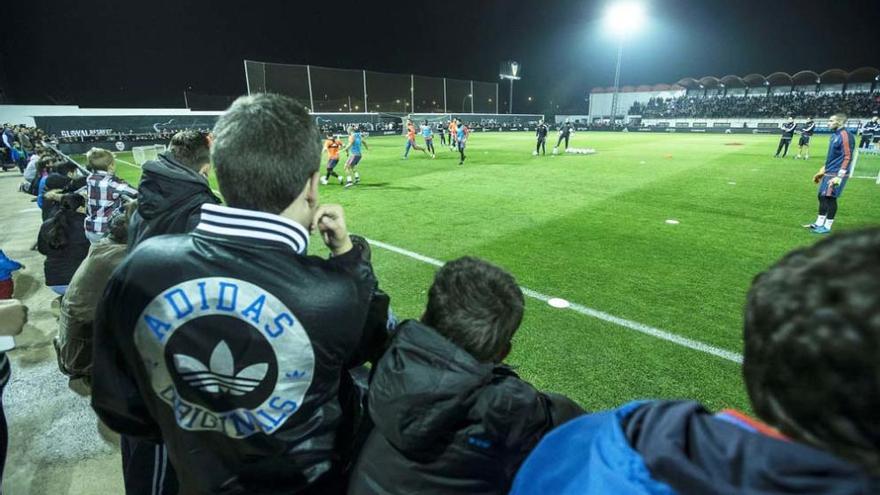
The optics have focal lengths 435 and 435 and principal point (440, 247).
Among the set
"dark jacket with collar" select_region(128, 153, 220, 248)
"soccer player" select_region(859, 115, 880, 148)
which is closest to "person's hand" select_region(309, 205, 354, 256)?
"dark jacket with collar" select_region(128, 153, 220, 248)

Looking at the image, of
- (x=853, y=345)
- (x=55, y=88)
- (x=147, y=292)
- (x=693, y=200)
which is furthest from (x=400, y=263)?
(x=55, y=88)

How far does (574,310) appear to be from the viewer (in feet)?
15.9

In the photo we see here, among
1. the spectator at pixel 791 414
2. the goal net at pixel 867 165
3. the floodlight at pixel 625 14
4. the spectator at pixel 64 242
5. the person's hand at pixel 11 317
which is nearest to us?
the spectator at pixel 791 414

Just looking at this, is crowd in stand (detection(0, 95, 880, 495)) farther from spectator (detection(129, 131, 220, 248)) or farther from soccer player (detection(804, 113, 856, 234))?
soccer player (detection(804, 113, 856, 234))

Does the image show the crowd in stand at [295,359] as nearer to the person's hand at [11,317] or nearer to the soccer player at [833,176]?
the person's hand at [11,317]

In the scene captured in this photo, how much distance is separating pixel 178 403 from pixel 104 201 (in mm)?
4583

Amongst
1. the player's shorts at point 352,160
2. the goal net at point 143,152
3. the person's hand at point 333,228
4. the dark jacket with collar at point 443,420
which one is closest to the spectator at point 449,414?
the dark jacket with collar at point 443,420

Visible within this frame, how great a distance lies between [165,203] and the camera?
2.93 m

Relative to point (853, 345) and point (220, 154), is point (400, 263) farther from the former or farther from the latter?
point (853, 345)

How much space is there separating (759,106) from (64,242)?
67.7 metres

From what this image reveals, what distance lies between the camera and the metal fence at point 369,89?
40.3m

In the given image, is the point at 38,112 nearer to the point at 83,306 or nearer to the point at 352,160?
the point at 352,160

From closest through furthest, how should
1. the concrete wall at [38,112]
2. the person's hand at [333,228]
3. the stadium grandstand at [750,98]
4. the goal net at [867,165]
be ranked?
the person's hand at [333,228], the goal net at [867,165], the concrete wall at [38,112], the stadium grandstand at [750,98]

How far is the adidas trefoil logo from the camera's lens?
4.33ft
